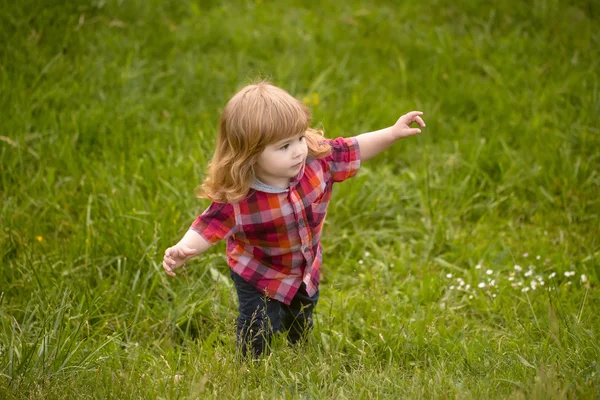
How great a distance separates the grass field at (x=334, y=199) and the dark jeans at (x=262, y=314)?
75mm

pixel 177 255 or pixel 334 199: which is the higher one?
pixel 177 255

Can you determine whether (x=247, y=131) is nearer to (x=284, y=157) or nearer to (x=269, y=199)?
(x=284, y=157)

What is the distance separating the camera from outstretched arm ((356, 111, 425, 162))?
2686 millimetres

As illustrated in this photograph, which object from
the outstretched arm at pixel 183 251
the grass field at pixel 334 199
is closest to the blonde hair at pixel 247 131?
the outstretched arm at pixel 183 251

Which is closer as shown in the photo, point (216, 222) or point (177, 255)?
point (177, 255)

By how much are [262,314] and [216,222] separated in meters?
0.46

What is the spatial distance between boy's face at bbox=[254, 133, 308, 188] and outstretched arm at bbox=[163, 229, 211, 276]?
366 mm

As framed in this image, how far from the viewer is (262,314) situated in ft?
9.02

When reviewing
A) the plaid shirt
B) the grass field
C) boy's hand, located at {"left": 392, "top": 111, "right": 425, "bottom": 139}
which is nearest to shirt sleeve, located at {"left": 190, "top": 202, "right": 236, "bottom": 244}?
the plaid shirt

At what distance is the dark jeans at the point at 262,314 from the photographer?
2.73 meters

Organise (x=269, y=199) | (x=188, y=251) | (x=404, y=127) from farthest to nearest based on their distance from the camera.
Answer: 1. (x=404, y=127)
2. (x=269, y=199)
3. (x=188, y=251)

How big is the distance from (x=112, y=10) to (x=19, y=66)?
1.02 meters

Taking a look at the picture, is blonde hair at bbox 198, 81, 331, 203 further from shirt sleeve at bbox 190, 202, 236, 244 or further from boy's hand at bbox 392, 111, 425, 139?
boy's hand at bbox 392, 111, 425, 139

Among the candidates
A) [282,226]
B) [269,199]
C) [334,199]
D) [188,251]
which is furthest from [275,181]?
[334,199]
